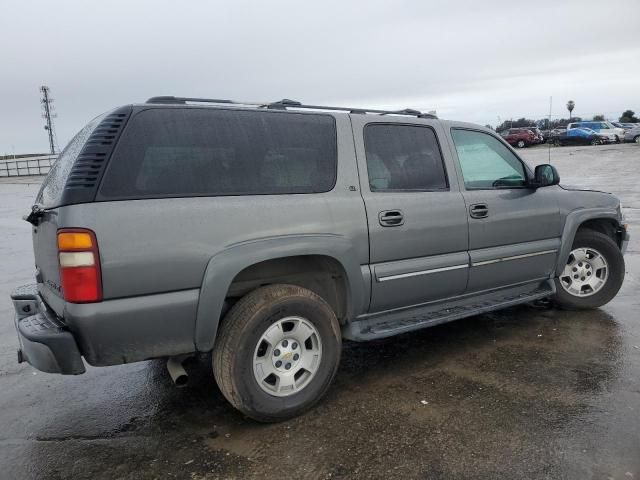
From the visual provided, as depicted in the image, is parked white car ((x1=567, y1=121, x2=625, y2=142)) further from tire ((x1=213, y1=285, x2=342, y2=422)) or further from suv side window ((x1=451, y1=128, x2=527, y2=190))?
tire ((x1=213, y1=285, x2=342, y2=422))

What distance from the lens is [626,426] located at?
10.2 feet

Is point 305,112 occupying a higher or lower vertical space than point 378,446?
higher

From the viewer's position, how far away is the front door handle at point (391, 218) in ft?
11.9

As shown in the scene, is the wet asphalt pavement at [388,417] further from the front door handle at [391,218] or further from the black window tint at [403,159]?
the black window tint at [403,159]

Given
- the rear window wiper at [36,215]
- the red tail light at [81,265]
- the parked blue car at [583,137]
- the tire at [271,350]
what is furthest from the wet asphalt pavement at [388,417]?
the parked blue car at [583,137]

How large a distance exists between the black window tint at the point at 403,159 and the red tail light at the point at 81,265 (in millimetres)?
1840

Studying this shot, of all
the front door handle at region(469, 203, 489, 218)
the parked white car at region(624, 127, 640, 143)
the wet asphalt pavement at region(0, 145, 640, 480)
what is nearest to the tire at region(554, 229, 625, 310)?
the wet asphalt pavement at region(0, 145, 640, 480)

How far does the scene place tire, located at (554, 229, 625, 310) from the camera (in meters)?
5.09

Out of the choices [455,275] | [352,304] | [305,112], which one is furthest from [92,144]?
[455,275]

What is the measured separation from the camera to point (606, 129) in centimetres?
4094

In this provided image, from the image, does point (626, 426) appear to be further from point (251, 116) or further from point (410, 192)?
point (251, 116)

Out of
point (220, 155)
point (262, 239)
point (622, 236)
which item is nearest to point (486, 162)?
point (622, 236)

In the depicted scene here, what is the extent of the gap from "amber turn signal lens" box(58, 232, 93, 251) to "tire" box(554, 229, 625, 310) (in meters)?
4.18

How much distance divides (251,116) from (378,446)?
2.11m
